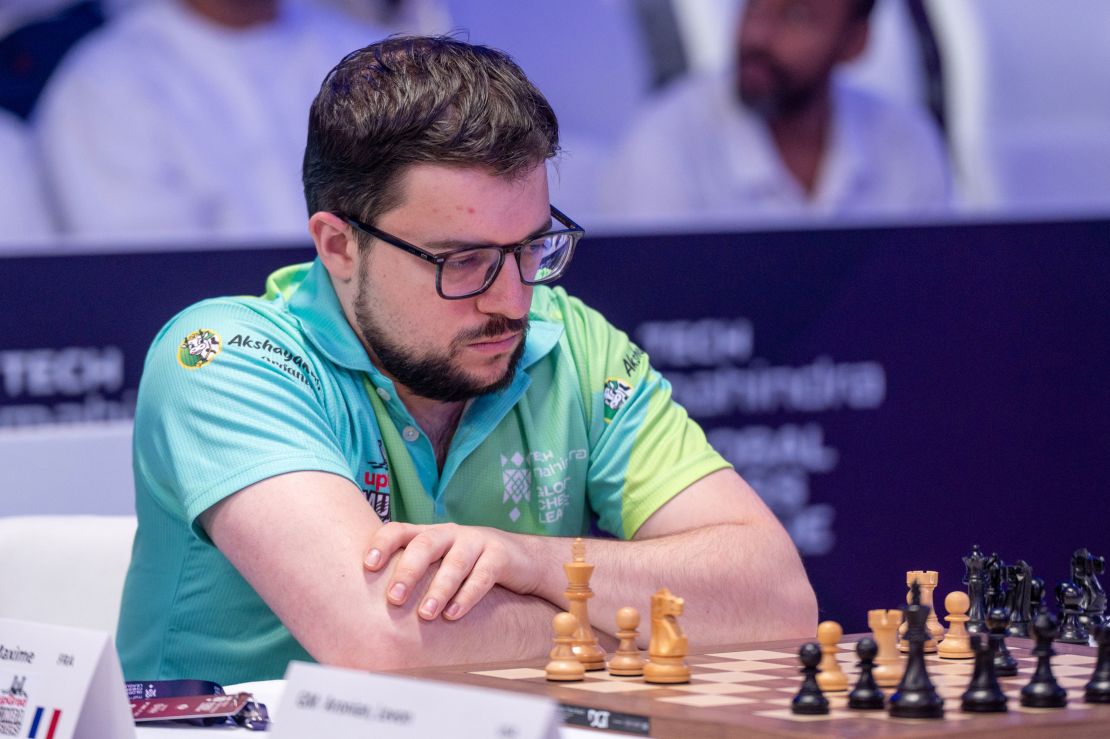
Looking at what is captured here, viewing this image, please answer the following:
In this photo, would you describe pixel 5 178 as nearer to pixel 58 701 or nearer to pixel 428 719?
pixel 58 701

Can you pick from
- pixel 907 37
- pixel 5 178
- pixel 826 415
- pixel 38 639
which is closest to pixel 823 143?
pixel 907 37

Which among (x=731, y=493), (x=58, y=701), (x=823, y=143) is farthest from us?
(x=823, y=143)

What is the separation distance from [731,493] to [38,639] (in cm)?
105

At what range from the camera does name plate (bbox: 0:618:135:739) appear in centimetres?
123

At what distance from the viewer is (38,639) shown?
130 centimetres

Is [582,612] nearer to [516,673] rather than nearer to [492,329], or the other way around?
[516,673]

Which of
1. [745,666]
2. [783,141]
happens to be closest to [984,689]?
[745,666]

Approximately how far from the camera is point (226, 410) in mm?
1839

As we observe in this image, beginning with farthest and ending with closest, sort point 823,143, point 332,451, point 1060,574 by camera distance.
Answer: point 1060,574 < point 823,143 < point 332,451

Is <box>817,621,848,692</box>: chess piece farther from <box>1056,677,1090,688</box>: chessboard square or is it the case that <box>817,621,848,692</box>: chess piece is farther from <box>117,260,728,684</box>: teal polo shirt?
<box>117,260,728,684</box>: teal polo shirt

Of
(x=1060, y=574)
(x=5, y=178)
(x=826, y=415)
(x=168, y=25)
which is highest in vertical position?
(x=168, y=25)

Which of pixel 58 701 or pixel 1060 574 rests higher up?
pixel 58 701

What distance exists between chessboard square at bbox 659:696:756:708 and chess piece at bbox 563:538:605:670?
212 mm

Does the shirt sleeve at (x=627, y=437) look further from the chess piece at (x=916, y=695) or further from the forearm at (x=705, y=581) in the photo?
the chess piece at (x=916, y=695)
